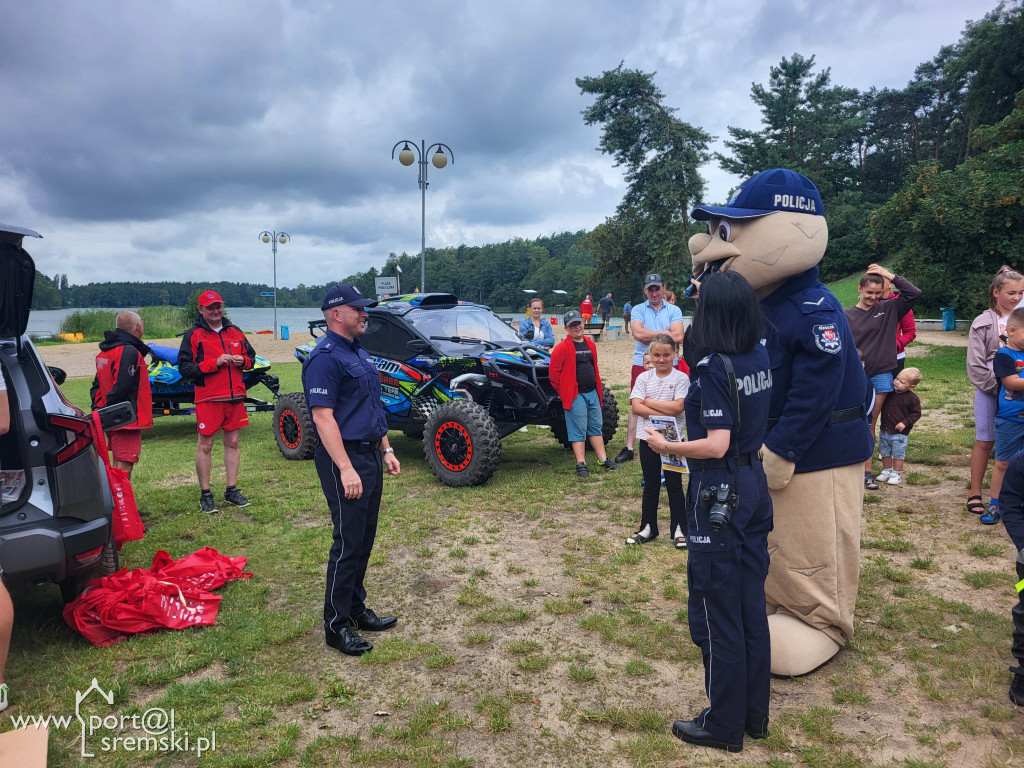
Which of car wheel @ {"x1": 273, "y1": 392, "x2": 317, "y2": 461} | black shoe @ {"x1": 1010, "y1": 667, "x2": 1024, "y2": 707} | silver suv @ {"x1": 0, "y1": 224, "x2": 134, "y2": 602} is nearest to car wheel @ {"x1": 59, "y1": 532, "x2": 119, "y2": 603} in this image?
silver suv @ {"x1": 0, "y1": 224, "x2": 134, "y2": 602}

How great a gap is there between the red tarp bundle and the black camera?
3003mm

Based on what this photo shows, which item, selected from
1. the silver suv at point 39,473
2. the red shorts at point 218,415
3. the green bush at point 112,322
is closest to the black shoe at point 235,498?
the red shorts at point 218,415

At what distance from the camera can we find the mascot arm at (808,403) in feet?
10.1

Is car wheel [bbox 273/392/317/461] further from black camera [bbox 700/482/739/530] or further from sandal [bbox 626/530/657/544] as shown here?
black camera [bbox 700/482/739/530]

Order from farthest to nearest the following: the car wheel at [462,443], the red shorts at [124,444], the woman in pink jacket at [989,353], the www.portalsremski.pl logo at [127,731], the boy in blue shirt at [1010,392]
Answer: the car wheel at [462,443], the red shorts at [124,444], the woman in pink jacket at [989,353], the boy in blue shirt at [1010,392], the www.portalsremski.pl logo at [127,731]

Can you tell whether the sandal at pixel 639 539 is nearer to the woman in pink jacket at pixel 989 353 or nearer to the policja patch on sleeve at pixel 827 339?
the policja patch on sleeve at pixel 827 339

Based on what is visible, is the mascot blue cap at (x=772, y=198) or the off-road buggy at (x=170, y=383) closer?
the mascot blue cap at (x=772, y=198)

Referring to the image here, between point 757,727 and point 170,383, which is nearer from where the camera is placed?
point 757,727

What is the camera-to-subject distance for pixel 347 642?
3.60 metres

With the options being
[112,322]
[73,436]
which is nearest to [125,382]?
[73,436]

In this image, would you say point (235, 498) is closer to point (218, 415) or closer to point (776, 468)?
point (218, 415)

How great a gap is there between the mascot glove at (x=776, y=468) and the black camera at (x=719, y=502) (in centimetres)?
64

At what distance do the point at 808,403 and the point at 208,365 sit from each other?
493cm

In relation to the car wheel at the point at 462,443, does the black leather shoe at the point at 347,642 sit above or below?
below
